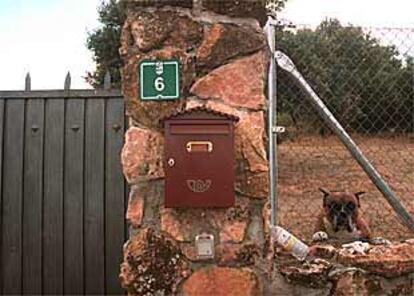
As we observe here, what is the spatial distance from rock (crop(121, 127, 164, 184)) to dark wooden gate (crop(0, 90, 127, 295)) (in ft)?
4.11

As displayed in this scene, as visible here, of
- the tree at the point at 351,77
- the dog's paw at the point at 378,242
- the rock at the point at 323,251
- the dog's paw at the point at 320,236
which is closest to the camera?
the rock at the point at 323,251

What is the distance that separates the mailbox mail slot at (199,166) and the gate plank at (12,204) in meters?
1.71

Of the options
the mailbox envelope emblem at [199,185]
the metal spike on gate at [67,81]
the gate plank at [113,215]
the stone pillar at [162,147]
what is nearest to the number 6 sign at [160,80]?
the stone pillar at [162,147]

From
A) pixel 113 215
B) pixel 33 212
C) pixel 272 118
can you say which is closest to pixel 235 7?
pixel 272 118

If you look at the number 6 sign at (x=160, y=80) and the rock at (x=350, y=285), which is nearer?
the number 6 sign at (x=160, y=80)

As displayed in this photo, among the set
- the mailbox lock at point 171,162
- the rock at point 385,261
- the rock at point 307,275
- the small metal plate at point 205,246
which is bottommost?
the rock at point 307,275

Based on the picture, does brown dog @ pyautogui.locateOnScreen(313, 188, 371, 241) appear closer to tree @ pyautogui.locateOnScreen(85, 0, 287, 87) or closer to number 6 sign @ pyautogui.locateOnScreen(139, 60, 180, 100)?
number 6 sign @ pyautogui.locateOnScreen(139, 60, 180, 100)

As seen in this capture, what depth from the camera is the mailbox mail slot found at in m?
2.53

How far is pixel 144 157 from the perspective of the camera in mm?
2629

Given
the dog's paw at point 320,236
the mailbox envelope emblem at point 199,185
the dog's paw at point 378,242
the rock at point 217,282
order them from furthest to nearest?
Result: the dog's paw at point 320,236, the dog's paw at point 378,242, the rock at point 217,282, the mailbox envelope emblem at point 199,185

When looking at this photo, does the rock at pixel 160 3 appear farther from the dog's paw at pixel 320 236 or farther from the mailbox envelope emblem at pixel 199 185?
the dog's paw at pixel 320 236

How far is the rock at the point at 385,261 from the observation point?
2840 millimetres

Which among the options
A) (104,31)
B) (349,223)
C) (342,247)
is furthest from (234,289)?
(104,31)

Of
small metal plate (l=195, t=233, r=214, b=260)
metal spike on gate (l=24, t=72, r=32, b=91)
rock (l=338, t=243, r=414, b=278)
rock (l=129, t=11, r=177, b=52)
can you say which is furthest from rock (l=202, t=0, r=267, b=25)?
metal spike on gate (l=24, t=72, r=32, b=91)
